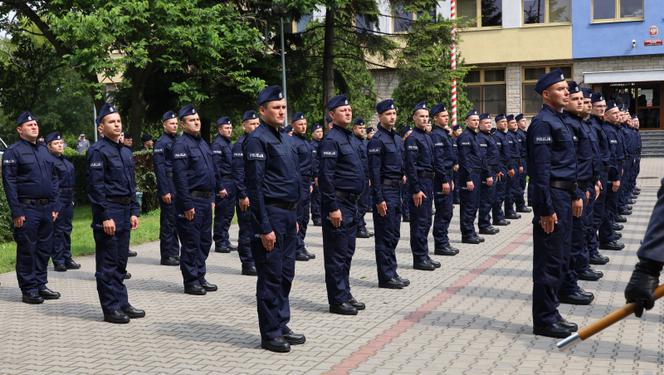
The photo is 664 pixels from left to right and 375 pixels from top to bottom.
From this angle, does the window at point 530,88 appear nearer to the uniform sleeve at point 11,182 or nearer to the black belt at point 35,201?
the black belt at point 35,201

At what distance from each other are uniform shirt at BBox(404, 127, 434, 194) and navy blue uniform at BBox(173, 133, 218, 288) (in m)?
2.64

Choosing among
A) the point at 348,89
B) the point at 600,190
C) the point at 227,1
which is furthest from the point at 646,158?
the point at 600,190

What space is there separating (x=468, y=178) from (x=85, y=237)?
7462mm

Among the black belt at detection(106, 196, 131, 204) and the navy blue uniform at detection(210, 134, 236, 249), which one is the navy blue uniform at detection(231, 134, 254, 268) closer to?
the navy blue uniform at detection(210, 134, 236, 249)

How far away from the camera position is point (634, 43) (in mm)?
36250

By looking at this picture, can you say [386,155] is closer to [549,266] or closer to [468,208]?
[549,266]

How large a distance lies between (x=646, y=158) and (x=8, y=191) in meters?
31.3

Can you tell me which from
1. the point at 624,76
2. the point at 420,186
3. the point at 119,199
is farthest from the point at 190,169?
the point at 624,76

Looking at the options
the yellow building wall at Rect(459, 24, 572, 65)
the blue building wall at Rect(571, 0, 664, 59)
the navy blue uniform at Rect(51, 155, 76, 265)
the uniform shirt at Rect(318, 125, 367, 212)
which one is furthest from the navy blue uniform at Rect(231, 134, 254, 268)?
the blue building wall at Rect(571, 0, 664, 59)

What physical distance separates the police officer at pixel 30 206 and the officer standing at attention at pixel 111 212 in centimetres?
161

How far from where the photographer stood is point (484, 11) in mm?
39344

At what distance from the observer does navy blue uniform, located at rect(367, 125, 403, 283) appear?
976 centimetres

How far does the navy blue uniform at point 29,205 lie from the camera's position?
9.70 meters

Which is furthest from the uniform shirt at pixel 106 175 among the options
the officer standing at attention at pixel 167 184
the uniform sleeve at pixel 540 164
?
the uniform sleeve at pixel 540 164
